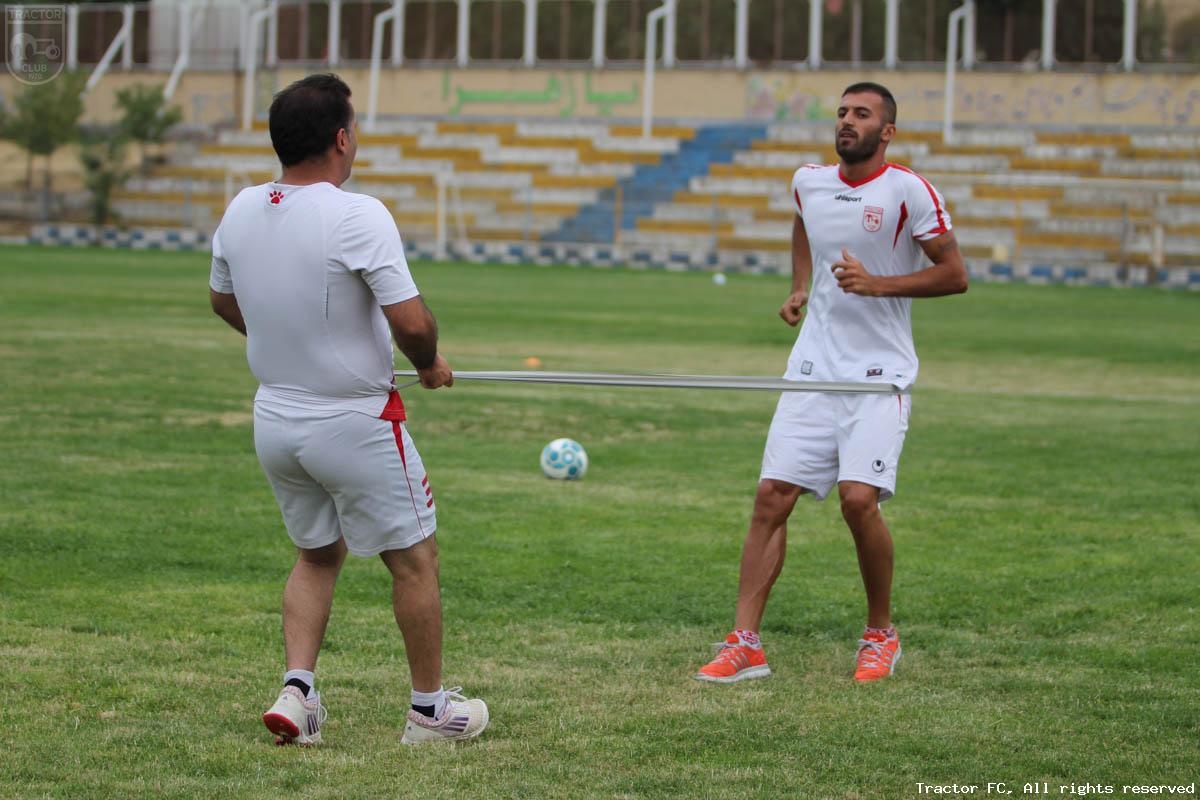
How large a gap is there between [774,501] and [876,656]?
711 mm

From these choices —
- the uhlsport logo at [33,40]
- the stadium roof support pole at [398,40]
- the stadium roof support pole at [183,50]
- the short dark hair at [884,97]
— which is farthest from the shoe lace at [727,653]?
the stadium roof support pole at [183,50]

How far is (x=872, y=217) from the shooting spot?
6.65 meters

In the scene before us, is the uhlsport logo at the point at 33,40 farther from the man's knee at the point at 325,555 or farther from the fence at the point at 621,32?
the man's knee at the point at 325,555

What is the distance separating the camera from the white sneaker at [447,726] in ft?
17.6

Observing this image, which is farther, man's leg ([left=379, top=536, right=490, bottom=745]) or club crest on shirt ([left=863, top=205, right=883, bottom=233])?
club crest on shirt ([left=863, top=205, right=883, bottom=233])

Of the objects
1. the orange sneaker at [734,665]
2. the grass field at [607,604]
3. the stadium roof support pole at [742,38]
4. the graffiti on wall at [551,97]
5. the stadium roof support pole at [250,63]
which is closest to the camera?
the grass field at [607,604]

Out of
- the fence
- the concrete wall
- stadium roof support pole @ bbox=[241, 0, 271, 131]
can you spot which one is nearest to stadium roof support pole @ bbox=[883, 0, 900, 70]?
the fence

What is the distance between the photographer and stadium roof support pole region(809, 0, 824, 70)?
157 ft

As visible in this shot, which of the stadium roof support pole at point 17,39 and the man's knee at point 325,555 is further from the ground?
the stadium roof support pole at point 17,39

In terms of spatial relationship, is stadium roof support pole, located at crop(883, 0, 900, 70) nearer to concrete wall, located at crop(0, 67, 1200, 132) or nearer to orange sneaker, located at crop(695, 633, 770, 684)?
concrete wall, located at crop(0, 67, 1200, 132)

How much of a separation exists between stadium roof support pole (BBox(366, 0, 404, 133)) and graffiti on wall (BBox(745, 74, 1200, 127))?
1272 centimetres

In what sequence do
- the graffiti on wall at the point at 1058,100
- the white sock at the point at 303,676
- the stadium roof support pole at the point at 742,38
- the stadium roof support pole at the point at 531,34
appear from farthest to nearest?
the stadium roof support pole at the point at 531,34
the stadium roof support pole at the point at 742,38
the graffiti on wall at the point at 1058,100
the white sock at the point at 303,676

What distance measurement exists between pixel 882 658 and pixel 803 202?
1.80 m

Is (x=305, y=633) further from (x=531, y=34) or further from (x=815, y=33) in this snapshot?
(x=531, y=34)
